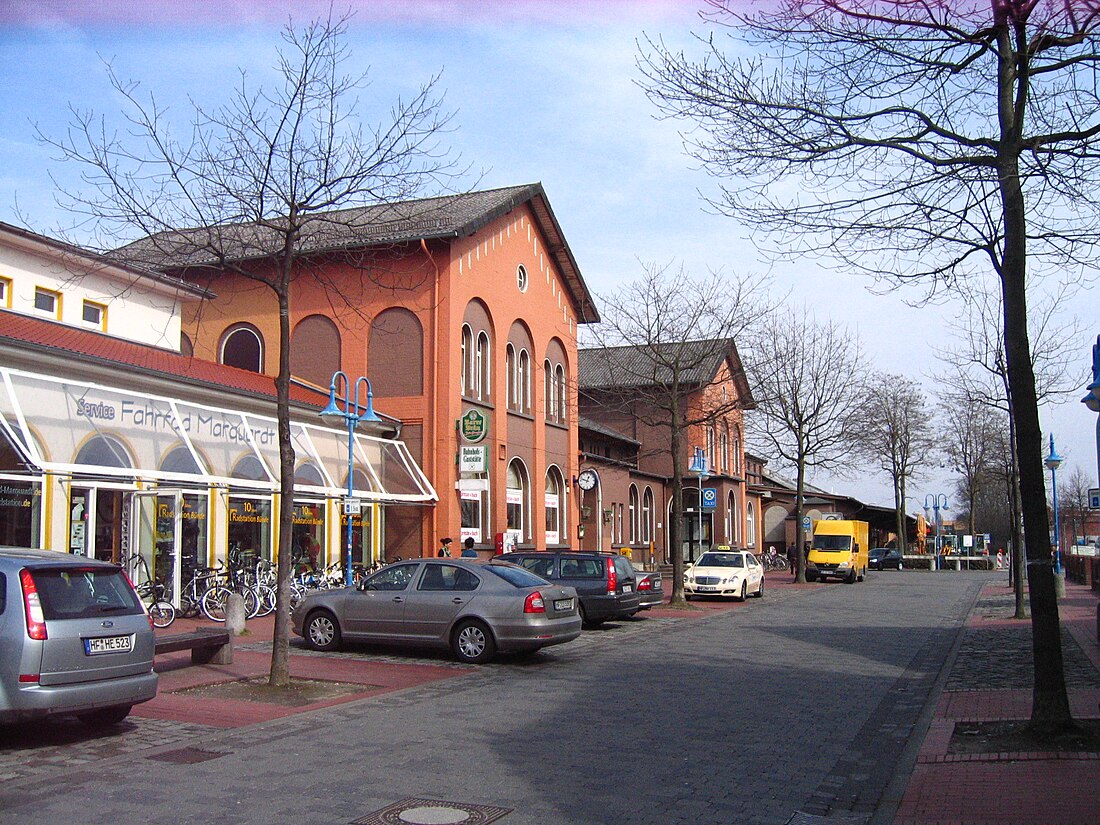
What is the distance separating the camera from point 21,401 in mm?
17797

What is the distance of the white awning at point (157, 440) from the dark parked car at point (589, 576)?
6.23 m

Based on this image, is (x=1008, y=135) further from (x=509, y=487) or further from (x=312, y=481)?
(x=509, y=487)

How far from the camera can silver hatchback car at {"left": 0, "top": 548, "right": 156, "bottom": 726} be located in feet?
28.2

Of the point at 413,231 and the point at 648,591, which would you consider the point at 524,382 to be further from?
the point at 648,591

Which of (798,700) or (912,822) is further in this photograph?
(798,700)

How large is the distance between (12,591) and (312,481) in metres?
16.6

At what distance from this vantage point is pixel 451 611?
50.6ft

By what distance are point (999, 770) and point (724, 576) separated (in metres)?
22.9

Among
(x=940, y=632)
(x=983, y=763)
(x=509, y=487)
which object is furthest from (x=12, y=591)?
(x=509, y=487)

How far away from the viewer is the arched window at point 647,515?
A: 164 ft

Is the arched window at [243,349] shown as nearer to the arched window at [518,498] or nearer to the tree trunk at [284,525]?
the arched window at [518,498]

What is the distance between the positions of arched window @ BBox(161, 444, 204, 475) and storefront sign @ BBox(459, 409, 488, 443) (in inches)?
404

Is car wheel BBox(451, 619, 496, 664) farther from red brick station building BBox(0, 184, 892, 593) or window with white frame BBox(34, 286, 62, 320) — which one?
window with white frame BBox(34, 286, 62, 320)

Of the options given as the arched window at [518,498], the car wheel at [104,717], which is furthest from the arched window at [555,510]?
the car wheel at [104,717]
